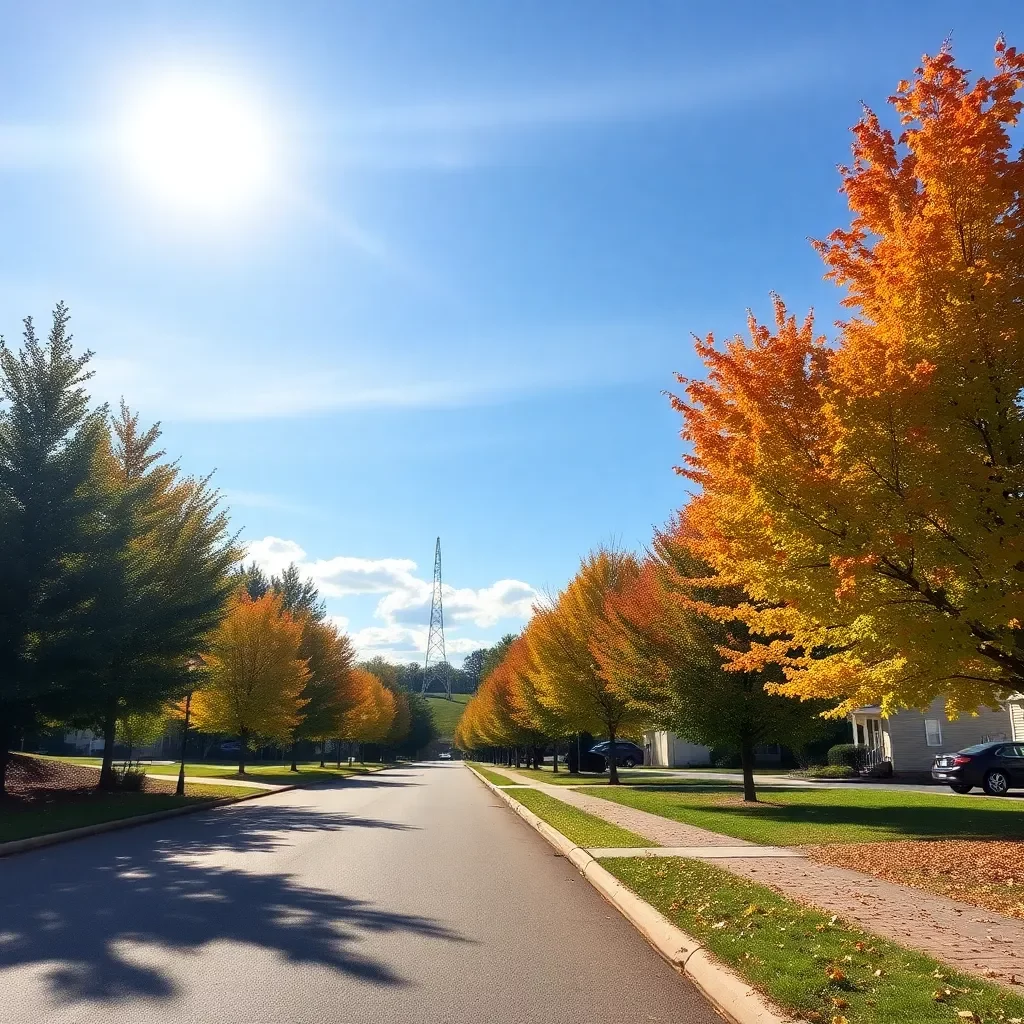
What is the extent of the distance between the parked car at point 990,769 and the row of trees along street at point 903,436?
16.0 m

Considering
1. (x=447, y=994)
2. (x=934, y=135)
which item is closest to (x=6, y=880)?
(x=447, y=994)

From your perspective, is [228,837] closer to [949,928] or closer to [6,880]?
[6,880]

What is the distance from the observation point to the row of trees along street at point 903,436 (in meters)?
8.77

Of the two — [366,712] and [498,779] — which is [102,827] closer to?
[498,779]

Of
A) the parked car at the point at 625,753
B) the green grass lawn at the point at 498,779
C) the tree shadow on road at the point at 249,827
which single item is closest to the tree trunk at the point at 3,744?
the tree shadow on road at the point at 249,827

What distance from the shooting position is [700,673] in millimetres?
21156

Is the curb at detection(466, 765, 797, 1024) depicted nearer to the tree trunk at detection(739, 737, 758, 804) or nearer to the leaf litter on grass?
the leaf litter on grass

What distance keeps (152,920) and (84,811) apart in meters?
11.8

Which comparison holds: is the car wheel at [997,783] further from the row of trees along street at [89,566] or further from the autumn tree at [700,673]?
the row of trees along street at [89,566]

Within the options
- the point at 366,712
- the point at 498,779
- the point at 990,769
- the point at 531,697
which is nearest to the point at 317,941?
the point at 990,769

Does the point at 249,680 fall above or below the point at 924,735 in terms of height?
above

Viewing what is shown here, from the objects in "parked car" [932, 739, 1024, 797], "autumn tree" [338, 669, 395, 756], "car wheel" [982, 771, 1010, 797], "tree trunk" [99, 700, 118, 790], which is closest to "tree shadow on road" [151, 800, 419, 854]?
"tree trunk" [99, 700, 118, 790]

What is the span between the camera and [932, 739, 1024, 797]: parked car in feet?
80.2

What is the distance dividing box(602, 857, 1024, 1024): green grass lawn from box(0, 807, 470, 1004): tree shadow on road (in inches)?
92.8
